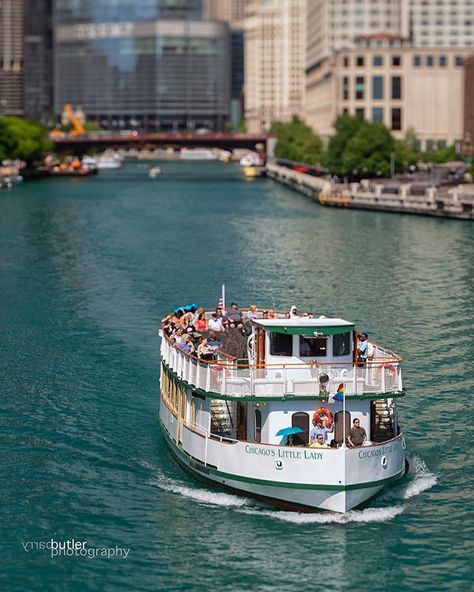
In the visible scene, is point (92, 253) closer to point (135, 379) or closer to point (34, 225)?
point (34, 225)

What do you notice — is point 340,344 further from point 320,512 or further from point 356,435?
point 320,512

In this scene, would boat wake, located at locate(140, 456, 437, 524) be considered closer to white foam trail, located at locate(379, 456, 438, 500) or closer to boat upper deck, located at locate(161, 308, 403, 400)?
white foam trail, located at locate(379, 456, 438, 500)

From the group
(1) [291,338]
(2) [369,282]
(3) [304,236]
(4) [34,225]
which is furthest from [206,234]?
(1) [291,338]

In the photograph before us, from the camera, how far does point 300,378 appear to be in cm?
3509

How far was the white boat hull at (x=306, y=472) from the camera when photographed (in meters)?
33.2

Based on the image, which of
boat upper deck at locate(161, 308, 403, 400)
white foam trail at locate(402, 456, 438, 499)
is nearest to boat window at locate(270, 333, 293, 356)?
boat upper deck at locate(161, 308, 403, 400)

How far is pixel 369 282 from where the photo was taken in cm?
7631

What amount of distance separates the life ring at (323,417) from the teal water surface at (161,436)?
2.39 meters

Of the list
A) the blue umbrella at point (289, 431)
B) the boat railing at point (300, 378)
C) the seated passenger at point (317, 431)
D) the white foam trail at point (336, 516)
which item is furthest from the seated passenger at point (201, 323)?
the white foam trail at point (336, 516)

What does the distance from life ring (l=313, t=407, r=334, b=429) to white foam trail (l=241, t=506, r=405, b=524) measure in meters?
2.25

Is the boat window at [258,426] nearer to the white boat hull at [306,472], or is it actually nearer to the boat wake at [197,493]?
the white boat hull at [306,472]

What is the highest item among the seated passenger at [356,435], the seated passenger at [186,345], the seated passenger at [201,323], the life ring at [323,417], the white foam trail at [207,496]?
the seated passenger at [201,323]

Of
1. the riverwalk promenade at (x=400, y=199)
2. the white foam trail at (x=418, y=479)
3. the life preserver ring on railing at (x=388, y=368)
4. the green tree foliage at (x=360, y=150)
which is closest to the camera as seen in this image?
the life preserver ring on railing at (x=388, y=368)

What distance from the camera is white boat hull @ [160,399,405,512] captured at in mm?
33156
